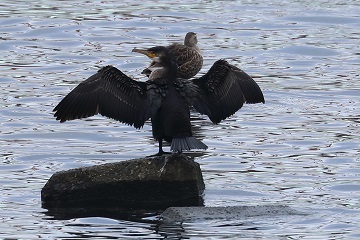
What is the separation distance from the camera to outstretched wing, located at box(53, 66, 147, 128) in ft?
31.5

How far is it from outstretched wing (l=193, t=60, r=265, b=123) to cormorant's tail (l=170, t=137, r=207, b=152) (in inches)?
18.3

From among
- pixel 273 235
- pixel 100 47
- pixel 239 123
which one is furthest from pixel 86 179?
pixel 100 47

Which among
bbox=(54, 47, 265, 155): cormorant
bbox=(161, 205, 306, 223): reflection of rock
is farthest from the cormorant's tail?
bbox=(161, 205, 306, 223): reflection of rock

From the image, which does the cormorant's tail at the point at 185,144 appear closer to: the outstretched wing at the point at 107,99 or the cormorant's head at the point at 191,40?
the outstretched wing at the point at 107,99

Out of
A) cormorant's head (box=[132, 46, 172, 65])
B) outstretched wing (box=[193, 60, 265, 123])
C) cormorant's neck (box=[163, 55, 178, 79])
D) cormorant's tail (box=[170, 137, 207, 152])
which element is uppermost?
cormorant's head (box=[132, 46, 172, 65])

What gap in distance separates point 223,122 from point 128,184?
3499 millimetres

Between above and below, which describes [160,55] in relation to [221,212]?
above

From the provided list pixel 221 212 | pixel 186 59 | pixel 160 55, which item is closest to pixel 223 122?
pixel 186 59

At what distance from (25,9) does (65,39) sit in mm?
1954

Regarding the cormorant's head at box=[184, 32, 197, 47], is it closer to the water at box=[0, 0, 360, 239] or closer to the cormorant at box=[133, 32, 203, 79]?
the cormorant at box=[133, 32, 203, 79]

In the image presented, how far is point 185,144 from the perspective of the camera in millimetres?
9344

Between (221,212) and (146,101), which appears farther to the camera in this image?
(146,101)

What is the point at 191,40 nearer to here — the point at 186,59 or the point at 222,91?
the point at 186,59

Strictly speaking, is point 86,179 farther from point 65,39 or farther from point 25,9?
point 25,9
